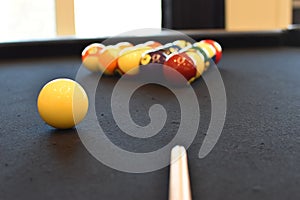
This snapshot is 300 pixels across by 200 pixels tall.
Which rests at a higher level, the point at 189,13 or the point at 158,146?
the point at 189,13

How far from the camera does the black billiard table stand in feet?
1.76

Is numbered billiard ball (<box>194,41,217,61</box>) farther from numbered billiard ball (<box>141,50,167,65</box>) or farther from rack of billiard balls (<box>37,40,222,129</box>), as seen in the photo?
numbered billiard ball (<box>141,50,167,65</box>)

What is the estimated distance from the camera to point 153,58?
1422 mm

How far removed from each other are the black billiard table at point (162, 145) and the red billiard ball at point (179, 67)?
0.17 feet

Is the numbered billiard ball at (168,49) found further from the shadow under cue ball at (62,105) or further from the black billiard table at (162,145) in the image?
the shadow under cue ball at (62,105)

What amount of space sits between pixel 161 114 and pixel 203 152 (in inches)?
11.7

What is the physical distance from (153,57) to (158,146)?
2.32ft

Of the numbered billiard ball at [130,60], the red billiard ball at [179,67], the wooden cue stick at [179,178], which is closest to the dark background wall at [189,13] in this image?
the numbered billiard ball at [130,60]

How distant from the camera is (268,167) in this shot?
0.62 meters

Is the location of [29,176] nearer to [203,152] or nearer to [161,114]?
[203,152]

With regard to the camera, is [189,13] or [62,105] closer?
[62,105]

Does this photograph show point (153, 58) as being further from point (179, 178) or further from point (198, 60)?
point (179, 178)

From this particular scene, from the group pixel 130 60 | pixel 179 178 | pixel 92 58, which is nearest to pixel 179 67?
pixel 130 60

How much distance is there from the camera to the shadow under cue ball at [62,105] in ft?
2.86
